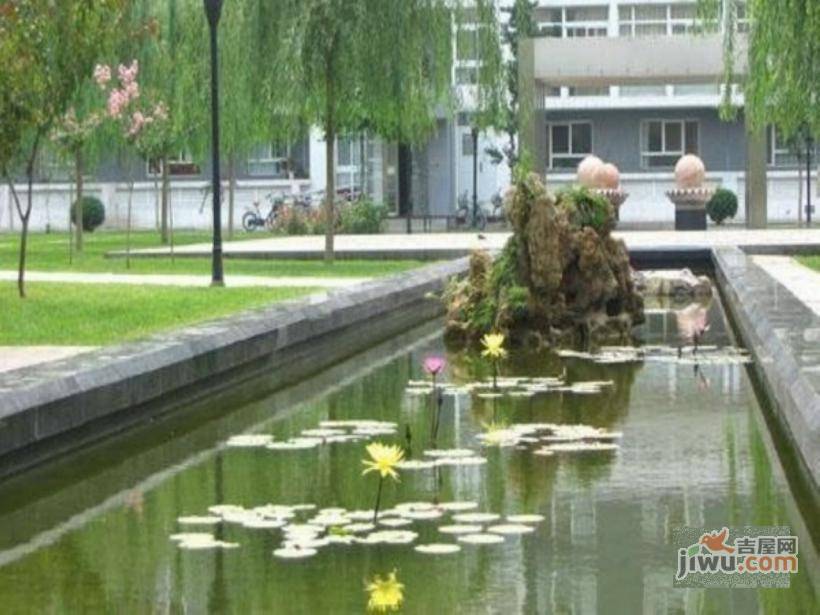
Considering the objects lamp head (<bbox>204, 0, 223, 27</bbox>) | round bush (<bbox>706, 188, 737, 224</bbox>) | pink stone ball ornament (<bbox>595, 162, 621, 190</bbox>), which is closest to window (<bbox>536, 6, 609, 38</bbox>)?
round bush (<bbox>706, 188, 737, 224</bbox>)

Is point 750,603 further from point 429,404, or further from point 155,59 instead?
point 155,59

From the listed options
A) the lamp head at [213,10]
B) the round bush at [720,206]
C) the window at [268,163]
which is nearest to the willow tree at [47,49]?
the lamp head at [213,10]

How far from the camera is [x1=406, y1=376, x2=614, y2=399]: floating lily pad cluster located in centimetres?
1277

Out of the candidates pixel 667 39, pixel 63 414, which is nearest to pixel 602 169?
pixel 667 39

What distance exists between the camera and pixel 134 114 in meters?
28.5

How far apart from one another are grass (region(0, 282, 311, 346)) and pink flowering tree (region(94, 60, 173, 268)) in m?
4.37

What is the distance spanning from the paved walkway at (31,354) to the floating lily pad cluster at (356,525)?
11.8 feet

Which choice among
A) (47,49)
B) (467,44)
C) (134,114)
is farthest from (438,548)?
(467,44)

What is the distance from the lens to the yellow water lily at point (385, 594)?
260 inches

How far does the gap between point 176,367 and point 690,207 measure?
1184 inches

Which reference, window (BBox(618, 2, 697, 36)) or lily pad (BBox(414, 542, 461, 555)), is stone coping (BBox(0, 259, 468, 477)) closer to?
lily pad (BBox(414, 542, 461, 555))

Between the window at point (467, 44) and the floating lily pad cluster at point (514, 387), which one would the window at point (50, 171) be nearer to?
the window at point (467, 44)

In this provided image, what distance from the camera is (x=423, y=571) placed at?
7172 mm

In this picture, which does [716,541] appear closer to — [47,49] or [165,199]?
[47,49]
